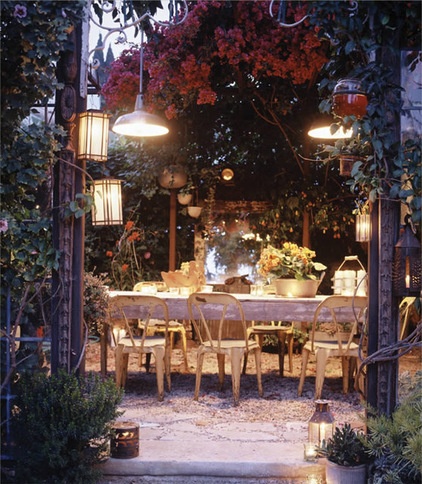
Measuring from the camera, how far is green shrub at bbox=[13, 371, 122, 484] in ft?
10.8

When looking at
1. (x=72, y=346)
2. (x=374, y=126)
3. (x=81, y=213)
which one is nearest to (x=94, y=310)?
(x=72, y=346)

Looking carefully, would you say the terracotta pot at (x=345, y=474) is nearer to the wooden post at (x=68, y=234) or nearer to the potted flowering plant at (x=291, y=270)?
the wooden post at (x=68, y=234)

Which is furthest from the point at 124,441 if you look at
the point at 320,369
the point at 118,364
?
the point at 320,369

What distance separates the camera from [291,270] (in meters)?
5.88

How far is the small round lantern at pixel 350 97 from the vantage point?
3.45 meters

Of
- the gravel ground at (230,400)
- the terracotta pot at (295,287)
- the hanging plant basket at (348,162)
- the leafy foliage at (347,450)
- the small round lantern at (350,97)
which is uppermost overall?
the small round lantern at (350,97)

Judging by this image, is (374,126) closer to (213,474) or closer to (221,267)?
(213,474)

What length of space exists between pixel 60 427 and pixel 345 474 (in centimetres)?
143

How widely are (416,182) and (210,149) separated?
532cm

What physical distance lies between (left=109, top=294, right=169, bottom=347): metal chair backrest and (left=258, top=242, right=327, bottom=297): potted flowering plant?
3.44 ft

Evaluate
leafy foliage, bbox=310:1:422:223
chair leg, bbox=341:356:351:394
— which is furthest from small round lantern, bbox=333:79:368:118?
chair leg, bbox=341:356:351:394

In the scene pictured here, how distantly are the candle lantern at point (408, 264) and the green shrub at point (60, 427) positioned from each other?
5.34 ft

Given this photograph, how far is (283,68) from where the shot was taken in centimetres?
556

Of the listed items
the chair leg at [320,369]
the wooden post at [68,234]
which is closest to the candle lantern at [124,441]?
the wooden post at [68,234]
